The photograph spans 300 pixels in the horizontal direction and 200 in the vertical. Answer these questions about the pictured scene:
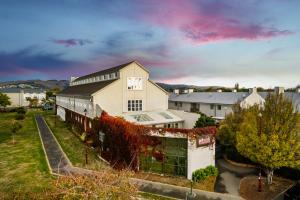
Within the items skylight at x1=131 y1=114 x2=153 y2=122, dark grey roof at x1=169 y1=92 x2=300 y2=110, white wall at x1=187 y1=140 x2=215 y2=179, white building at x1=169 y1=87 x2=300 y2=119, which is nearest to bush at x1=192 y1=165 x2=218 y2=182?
white wall at x1=187 y1=140 x2=215 y2=179

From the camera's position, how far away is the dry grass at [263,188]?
832 inches

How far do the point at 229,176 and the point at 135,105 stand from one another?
62.8 ft

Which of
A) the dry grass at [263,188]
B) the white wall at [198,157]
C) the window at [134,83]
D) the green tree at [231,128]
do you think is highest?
the window at [134,83]

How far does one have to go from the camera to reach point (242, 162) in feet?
96.8

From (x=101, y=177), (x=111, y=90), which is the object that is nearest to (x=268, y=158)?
(x=101, y=177)

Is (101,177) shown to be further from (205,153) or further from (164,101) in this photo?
(164,101)

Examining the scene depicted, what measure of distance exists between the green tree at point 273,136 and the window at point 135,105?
20066mm

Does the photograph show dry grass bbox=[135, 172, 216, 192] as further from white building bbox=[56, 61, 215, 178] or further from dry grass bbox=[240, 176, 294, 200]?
white building bbox=[56, 61, 215, 178]

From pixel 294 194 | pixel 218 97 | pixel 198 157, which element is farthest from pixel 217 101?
pixel 294 194

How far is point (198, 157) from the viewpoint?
79.3 feet

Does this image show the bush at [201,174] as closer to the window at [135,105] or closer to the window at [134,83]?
the window at [135,105]

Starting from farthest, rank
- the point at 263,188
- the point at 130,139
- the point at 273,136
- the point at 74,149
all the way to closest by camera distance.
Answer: the point at 74,149, the point at 130,139, the point at 263,188, the point at 273,136

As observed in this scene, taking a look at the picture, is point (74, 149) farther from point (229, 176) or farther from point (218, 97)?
point (218, 97)

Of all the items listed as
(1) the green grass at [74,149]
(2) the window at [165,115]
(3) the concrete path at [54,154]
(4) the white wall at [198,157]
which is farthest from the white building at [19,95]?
(4) the white wall at [198,157]
